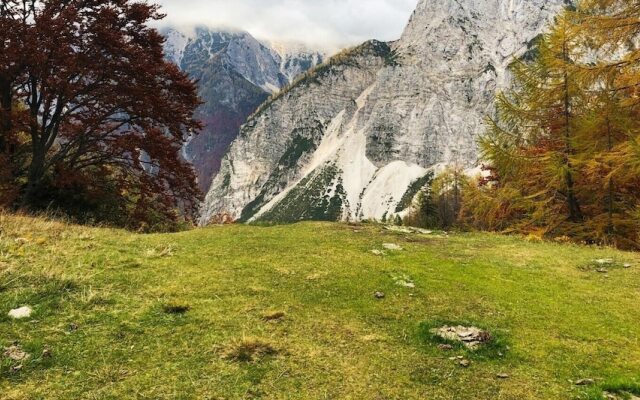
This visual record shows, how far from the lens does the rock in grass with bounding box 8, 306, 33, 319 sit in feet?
24.2

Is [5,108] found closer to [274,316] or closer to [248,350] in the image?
[274,316]

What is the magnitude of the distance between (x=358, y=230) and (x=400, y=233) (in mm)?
1598

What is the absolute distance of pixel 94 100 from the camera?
18812 millimetres

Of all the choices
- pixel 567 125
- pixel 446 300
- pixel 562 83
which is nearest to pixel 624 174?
pixel 567 125

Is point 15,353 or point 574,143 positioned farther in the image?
point 574,143

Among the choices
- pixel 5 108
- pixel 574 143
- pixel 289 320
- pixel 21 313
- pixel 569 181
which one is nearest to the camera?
pixel 21 313

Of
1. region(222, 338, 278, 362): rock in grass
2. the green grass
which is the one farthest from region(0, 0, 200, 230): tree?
region(222, 338, 278, 362): rock in grass

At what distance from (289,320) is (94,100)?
14976 mm

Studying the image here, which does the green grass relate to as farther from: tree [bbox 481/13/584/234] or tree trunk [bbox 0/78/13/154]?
tree [bbox 481/13/584/234]

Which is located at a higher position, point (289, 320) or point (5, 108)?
point (5, 108)

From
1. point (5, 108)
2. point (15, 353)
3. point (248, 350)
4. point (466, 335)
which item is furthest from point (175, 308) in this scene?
point (5, 108)

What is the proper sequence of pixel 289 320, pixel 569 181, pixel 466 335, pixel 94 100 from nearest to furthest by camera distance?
1. pixel 466 335
2. pixel 289 320
3. pixel 94 100
4. pixel 569 181

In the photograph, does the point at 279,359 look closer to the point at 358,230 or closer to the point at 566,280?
the point at 566,280

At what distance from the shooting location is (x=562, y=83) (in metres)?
25.3
